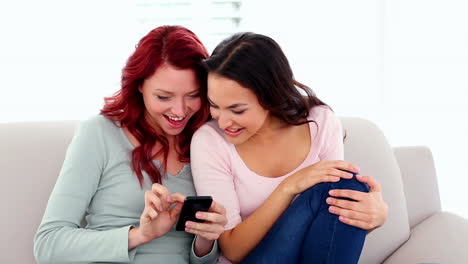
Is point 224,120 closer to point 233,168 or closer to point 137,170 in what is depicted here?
point 233,168

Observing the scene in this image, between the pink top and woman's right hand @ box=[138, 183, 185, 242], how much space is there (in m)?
0.14

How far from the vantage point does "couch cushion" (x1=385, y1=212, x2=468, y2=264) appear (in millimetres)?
1743

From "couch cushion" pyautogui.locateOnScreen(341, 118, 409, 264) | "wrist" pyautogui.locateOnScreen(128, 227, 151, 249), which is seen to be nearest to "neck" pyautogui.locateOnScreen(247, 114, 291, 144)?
"couch cushion" pyautogui.locateOnScreen(341, 118, 409, 264)

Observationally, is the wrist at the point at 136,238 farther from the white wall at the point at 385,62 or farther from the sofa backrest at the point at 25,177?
the white wall at the point at 385,62

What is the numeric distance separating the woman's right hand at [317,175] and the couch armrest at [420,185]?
2.04 ft

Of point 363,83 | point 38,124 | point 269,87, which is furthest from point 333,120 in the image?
point 363,83

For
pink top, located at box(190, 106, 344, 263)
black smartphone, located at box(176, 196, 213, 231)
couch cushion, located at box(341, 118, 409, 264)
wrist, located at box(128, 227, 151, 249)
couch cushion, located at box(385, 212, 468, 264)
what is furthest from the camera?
couch cushion, located at box(341, 118, 409, 264)

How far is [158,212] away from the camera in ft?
4.91

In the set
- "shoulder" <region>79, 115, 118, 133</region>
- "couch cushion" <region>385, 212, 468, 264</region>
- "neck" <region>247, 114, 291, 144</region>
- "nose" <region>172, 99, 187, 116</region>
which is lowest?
"couch cushion" <region>385, 212, 468, 264</region>

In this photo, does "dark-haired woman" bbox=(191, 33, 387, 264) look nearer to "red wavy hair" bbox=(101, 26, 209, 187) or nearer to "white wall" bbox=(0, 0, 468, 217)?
"red wavy hair" bbox=(101, 26, 209, 187)

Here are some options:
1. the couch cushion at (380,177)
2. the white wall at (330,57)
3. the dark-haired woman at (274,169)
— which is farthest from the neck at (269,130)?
the white wall at (330,57)

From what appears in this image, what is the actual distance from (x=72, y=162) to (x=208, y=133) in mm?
385

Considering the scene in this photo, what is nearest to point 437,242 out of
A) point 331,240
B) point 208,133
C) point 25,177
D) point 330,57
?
point 331,240

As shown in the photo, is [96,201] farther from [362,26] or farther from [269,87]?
[362,26]
